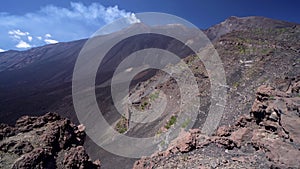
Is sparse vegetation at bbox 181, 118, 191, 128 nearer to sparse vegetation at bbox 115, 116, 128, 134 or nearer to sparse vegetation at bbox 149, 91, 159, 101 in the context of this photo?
sparse vegetation at bbox 115, 116, 128, 134

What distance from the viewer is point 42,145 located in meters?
8.18

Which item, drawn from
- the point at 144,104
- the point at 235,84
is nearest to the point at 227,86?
the point at 235,84

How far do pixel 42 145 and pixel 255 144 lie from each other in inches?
252

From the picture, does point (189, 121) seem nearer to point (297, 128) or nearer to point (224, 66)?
point (224, 66)

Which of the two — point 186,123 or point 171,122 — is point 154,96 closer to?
point 171,122

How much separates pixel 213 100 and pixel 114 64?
1817 inches

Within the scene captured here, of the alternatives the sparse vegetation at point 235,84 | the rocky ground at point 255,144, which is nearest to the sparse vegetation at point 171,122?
the sparse vegetation at point 235,84

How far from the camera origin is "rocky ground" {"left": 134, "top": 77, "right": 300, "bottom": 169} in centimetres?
759

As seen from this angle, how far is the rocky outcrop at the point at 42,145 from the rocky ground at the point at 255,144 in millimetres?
2793

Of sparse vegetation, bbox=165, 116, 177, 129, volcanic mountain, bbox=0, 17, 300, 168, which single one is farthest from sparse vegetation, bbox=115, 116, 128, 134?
sparse vegetation, bbox=165, 116, 177, 129

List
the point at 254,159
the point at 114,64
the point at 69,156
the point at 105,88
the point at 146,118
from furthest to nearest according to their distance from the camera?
the point at 114,64, the point at 105,88, the point at 146,118, the point at 69,156, the point at 254,159

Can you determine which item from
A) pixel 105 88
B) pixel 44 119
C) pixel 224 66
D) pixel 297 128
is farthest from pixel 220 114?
pixel 105 88

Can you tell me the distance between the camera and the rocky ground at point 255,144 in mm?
7586

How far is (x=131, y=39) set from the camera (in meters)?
76.4
